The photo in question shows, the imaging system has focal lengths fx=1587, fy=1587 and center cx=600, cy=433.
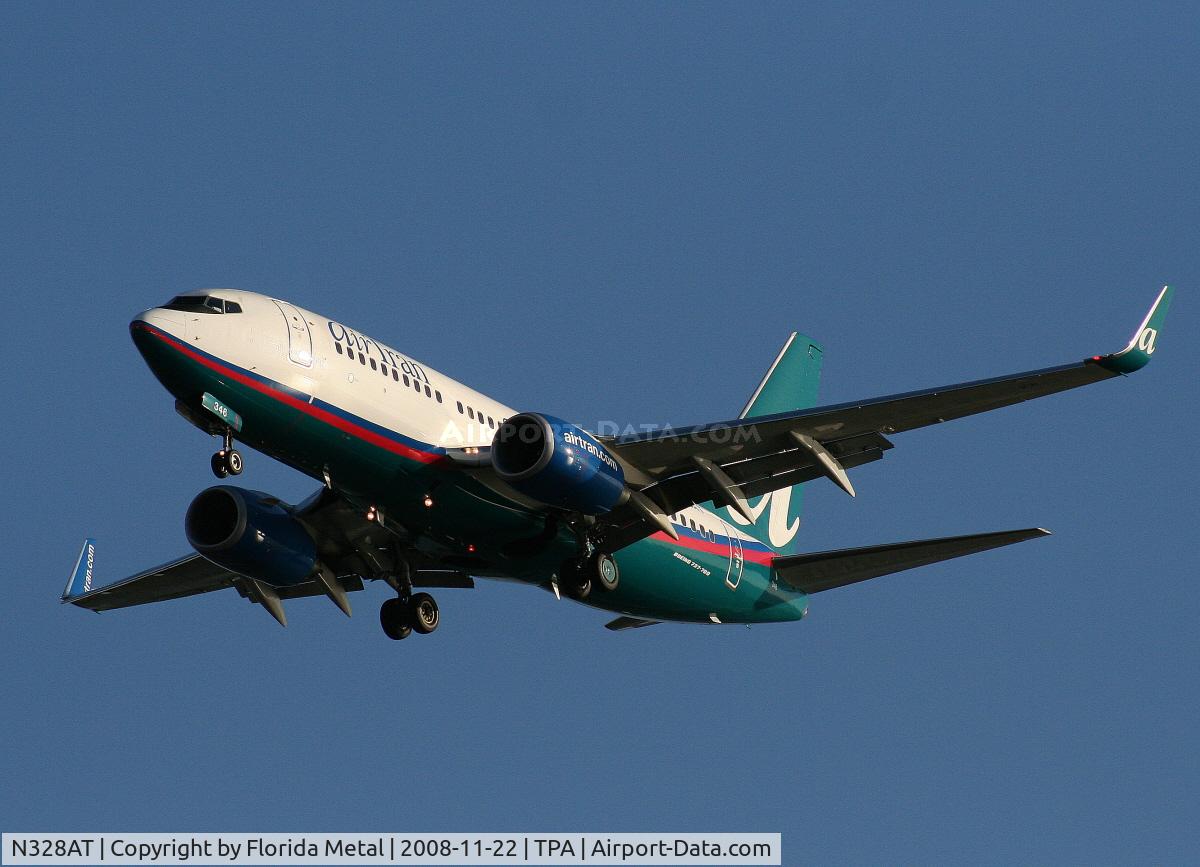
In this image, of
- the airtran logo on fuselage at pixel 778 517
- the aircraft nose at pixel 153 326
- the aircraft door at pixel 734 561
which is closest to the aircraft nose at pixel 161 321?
the aircraft nose at pixel 153 326

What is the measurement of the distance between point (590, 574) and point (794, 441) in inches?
210

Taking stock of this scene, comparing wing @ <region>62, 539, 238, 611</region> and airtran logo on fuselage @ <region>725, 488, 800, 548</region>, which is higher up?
airtran logo on fuselage @ <region>725, 488, 800, 548</region>

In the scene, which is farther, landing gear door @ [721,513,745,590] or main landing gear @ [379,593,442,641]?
landing gear door @ [721,513,745,590]

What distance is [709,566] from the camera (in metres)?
37.9

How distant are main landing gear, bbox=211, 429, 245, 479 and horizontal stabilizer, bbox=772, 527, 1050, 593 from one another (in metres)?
15.1

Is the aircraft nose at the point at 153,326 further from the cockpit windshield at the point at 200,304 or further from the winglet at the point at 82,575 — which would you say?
the winglet at the point at 82,575

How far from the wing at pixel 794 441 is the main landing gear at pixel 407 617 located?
16.1 feet

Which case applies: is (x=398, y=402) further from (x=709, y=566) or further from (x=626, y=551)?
(x=709, y=566)

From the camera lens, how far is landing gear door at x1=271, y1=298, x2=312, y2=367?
3031cm

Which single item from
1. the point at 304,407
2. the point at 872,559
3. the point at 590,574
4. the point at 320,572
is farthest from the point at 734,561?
the point at 304,407

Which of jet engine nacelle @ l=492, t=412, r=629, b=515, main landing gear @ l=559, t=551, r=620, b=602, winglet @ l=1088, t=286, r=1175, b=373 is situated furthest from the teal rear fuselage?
winglet @ l=1088, t=286, r=1175, b=373

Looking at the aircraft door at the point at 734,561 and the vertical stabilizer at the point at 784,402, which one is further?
the vertical stabilizer at the point at 784,402

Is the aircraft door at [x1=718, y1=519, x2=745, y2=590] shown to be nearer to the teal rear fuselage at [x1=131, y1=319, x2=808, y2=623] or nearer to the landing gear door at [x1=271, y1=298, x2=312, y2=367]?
the teal rear fuselage at [x1=131, y1=319, x2=808, y2=623]

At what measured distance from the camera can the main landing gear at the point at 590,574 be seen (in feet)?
112
